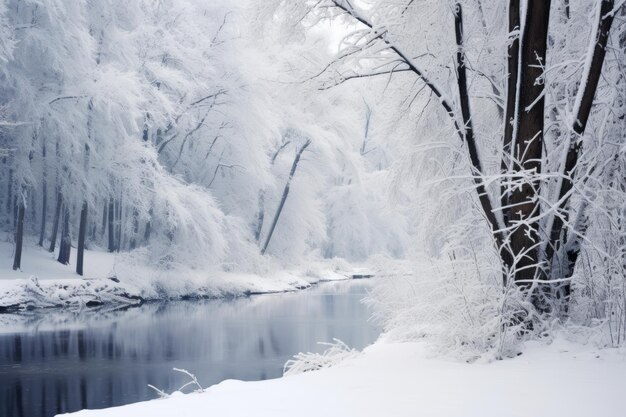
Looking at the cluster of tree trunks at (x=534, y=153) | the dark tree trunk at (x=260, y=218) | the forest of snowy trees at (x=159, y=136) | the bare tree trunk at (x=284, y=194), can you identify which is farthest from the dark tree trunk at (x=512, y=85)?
the dark tree trunk at (x=260, y=218)

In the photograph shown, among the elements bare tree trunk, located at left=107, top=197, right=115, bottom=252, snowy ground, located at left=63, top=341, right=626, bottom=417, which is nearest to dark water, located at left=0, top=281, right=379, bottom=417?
snowy ground, located at left=63, top=341, right=626, bottom=417

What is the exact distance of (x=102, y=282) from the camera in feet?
67.1

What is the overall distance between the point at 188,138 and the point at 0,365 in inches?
682

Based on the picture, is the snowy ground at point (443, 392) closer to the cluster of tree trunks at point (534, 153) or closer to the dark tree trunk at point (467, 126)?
the cluster of tree trunks at point (534, 153)

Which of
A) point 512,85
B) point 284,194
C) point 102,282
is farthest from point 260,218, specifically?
point 512,85

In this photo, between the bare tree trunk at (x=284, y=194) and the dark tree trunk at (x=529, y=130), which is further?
the bare tree trunk at (x=284, y=194)

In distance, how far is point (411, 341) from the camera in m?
7.88

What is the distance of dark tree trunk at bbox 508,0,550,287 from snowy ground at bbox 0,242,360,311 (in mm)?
15140

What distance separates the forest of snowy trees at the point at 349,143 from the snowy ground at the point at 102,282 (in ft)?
1.84

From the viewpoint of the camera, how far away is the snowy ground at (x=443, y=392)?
3.91 metres

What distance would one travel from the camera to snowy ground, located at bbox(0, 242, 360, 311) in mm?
18094

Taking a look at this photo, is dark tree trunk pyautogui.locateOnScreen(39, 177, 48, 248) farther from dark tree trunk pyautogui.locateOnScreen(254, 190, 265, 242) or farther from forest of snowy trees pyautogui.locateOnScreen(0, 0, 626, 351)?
dark tree trunk pyautogui.locateOnScreen(254, 190, 265, 242)

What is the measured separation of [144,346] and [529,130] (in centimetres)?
983

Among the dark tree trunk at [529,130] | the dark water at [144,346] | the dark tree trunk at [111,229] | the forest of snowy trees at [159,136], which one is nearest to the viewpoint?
the dark tree trunk at [529,130]
